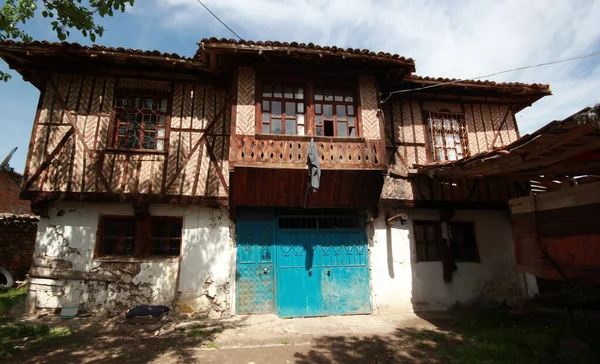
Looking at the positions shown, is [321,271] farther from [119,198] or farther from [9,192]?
[9,192]

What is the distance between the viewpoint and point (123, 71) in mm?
9078

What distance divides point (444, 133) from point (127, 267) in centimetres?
1030

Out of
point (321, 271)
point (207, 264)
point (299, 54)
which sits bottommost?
point (321, 271)

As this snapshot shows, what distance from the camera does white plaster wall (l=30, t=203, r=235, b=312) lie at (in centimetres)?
820

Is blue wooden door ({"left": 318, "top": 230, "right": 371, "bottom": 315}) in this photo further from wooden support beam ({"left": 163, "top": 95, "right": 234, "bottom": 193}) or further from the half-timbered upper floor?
wooden support beam ({"left": 163, "top": 95, "right": 234, "bottom": 193})

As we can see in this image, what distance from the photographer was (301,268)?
8.95 meters

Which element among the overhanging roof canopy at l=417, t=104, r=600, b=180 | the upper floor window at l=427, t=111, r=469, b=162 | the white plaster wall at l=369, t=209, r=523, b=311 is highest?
the upper floor window at l=427, t=111, r=469, b=162

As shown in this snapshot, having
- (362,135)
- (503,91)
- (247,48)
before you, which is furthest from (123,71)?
(503,91)

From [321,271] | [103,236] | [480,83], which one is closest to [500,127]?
[480,83]

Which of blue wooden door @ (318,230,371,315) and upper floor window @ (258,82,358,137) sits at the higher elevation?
upper floor window @ (258,82,358,137)

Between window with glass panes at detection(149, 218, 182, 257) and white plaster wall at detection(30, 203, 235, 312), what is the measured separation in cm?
25

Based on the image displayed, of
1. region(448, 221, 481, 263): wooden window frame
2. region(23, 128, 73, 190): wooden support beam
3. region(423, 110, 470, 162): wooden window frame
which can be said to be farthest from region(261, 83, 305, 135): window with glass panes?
region(448, 221, 481, 263): wooden window frame

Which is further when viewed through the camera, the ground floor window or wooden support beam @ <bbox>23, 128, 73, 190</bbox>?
the ground floor window

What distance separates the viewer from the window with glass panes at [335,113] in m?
8.98
